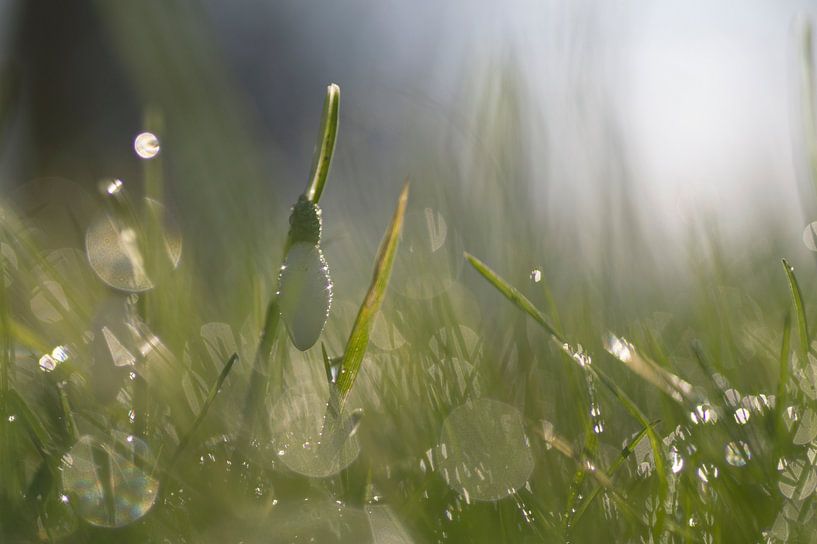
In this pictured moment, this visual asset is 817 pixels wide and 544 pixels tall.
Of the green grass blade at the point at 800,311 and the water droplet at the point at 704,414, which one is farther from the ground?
the green grass blade at the point at 800,311

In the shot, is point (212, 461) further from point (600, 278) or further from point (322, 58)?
point (322, 58)

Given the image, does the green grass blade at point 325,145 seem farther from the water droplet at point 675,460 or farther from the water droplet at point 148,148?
the water droplet at point 675,460

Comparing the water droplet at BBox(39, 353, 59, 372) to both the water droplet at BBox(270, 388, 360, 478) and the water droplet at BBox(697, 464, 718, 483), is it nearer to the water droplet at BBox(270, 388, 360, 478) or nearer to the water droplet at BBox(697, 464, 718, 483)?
the water droplet at BBox(270, 388, 360, 478)

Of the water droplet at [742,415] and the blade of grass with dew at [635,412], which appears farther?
the water droplet at [742,415]

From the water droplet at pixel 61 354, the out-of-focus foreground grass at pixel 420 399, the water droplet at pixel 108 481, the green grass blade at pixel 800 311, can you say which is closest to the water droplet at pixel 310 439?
the out-of-focus foreground grass at pixel 420 399

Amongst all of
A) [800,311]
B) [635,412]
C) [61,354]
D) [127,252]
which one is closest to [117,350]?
[61,354]

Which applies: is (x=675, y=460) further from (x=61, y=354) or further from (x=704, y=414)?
(x=61, y=354)

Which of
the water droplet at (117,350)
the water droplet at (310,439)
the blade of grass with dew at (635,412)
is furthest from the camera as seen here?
the water droplet at (117,350)
